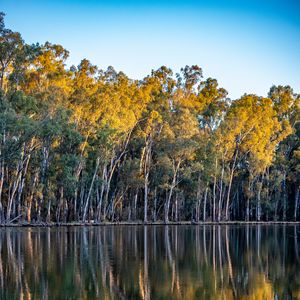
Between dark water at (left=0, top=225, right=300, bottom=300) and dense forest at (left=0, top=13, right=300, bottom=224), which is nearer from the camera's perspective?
dark water at (left=0, top=225, right=300, bottom=300)

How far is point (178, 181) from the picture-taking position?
55.7 m

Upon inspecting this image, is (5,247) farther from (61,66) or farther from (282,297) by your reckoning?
(61,66)

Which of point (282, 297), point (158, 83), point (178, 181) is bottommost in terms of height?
point (282, 297)

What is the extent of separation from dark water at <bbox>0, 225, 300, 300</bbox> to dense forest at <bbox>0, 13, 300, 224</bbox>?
62.5 feet

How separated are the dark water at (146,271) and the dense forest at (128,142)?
1905cm

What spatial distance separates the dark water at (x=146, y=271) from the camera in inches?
573

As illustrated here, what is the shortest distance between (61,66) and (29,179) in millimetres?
10097

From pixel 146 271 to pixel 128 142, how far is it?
129 feet

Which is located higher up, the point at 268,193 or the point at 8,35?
the point at 8,35

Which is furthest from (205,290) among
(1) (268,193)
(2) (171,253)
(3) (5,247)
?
(1) (268,193)

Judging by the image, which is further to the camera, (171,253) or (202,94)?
(202,94)

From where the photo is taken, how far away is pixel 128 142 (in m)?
57.3

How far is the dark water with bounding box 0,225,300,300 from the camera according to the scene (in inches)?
573

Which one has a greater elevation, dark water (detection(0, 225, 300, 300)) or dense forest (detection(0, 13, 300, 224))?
dense forest (detection(0, 13, 300, 224))
